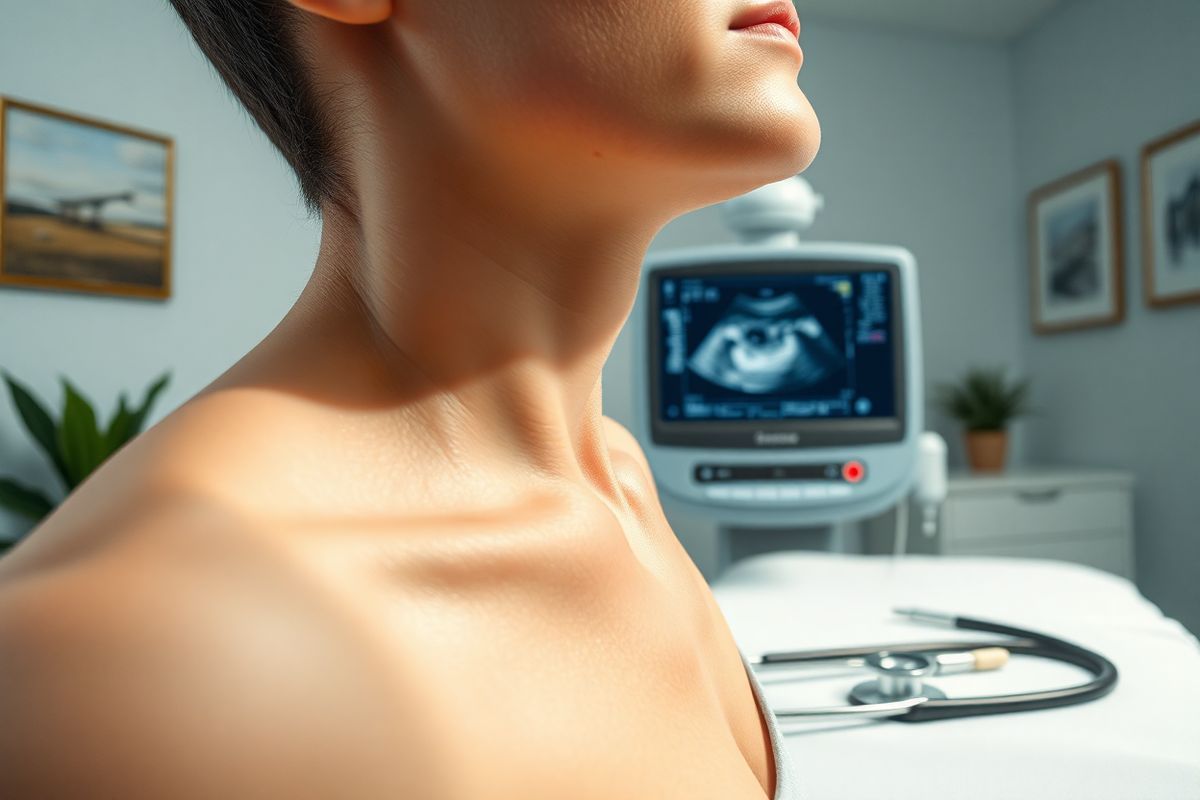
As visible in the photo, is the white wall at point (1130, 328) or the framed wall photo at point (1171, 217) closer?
the framed wall photo at point (1171, 217)

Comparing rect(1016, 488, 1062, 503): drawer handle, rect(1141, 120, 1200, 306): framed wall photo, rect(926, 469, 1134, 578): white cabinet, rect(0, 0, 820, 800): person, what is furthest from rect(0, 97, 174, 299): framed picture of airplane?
rect(1141, 120, 1200, 306): framed wall photo

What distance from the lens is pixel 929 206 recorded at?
381 centimetres

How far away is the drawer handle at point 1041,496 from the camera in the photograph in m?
3.04

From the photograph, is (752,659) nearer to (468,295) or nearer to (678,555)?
(678,555)

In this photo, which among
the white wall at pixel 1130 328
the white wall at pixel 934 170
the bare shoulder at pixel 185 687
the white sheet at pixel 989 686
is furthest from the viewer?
the white wall at pixel 934 170

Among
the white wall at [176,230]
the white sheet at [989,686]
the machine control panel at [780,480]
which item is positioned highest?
the white wall at [176,230]

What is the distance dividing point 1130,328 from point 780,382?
7.83 ft

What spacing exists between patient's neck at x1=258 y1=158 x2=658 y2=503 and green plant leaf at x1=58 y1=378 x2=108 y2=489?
6.39 feet

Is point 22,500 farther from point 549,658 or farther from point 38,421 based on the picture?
point 549,658

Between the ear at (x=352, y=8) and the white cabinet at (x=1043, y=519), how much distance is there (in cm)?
289

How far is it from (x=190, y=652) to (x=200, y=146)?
260cm

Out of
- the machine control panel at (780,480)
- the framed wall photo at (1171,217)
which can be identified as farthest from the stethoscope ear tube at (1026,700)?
the framed wall photo at (1171,217)

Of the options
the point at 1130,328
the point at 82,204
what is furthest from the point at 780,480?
the point at 1130,328

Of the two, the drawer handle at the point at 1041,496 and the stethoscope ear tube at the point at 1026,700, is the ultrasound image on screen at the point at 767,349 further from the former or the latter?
the drawer handle at the point at 1041,496
